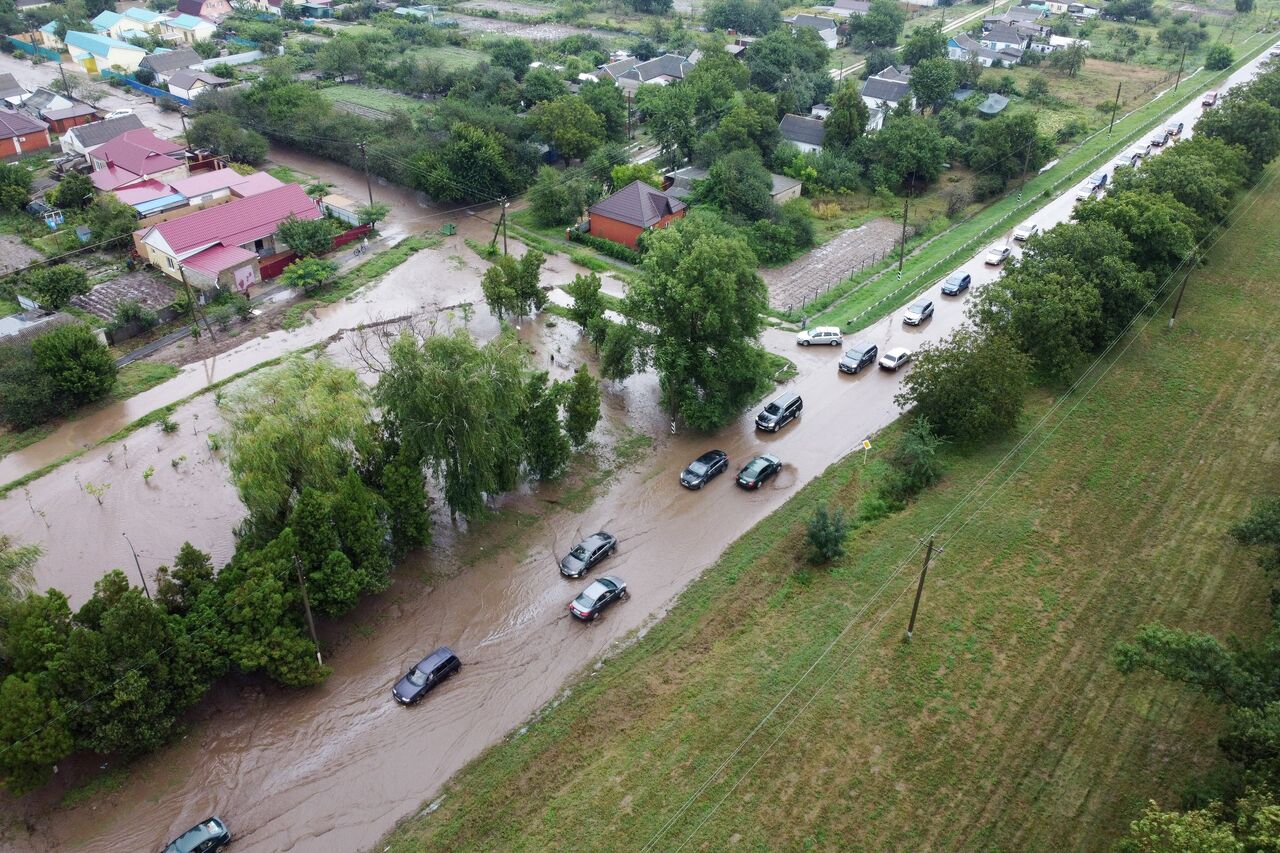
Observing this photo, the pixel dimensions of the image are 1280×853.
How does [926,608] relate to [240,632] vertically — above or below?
below

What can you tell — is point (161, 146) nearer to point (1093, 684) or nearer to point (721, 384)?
point (721, 384)

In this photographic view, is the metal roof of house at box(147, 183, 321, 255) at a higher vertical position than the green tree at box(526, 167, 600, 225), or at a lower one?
higher

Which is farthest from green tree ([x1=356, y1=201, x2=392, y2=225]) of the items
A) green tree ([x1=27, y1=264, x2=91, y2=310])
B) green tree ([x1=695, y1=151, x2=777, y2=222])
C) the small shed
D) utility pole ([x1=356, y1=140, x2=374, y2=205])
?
the small shed

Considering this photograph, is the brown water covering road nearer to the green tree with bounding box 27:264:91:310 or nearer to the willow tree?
the willow tree

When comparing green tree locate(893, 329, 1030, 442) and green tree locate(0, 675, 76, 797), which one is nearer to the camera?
green tree locate(0, 675, 76, 797)

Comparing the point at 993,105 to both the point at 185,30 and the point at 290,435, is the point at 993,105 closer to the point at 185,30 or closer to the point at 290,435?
the point at 290,435

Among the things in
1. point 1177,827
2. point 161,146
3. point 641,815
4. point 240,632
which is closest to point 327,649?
point 240,632

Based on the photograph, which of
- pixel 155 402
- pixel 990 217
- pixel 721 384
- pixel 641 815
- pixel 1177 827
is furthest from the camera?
pixel 990 217

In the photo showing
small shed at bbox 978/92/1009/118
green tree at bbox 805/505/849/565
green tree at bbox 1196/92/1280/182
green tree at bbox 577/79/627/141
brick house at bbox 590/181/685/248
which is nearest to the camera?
green tree at bbox 805/505/849/565
